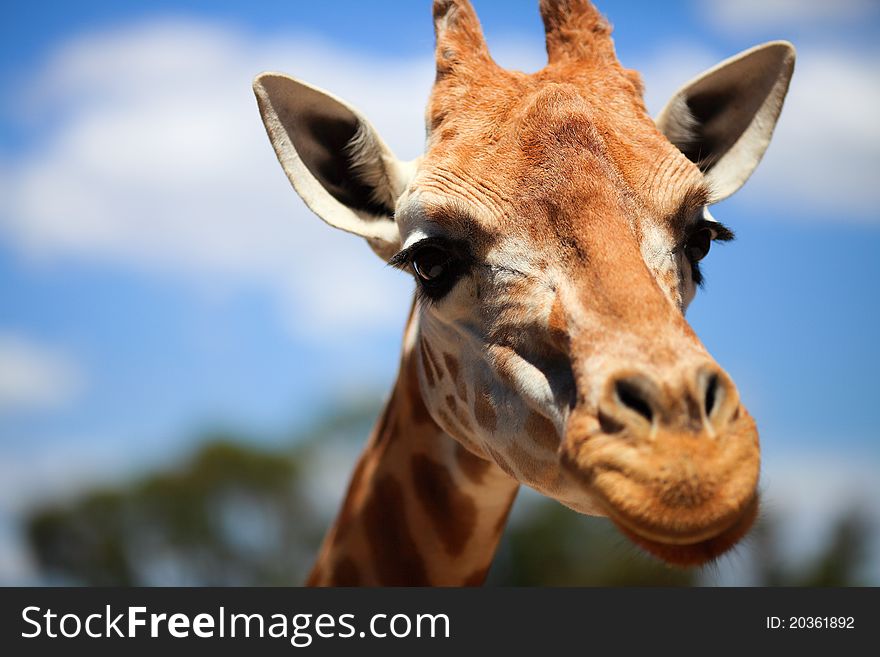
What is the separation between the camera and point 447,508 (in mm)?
5488

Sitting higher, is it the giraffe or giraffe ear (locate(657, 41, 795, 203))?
giraffe ear (locate(657, 41, 795, 203))

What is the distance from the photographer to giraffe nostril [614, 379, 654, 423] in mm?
3275

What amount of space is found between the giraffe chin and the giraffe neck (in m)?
1.92

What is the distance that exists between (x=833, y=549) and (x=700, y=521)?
32573 mm

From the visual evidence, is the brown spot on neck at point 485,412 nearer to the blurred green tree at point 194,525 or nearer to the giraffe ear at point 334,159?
the giraffe ear at point 334,159

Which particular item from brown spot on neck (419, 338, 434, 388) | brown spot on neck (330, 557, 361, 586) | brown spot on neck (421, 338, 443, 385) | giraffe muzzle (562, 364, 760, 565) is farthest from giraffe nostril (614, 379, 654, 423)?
brown spot on neck (330, 557, 361, 586)

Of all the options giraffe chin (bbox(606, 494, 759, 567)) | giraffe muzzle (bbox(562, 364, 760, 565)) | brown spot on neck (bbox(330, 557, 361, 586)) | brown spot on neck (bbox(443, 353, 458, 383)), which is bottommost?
brown spot on neck (bbox(330, 557, 361, 586))

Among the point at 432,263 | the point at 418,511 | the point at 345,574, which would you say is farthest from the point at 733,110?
the point at 345,574

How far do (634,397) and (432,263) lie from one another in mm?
1576

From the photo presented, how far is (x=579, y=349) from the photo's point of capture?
12.1 feet

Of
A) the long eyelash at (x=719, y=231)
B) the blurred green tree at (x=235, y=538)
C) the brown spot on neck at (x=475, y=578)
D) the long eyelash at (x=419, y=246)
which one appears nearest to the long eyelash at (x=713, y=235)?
the long eyelash at (x=719, y=231)

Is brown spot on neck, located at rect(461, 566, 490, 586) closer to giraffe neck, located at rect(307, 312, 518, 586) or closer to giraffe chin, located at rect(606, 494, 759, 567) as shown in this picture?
giraffe neck, located at rect(307, 312, 518, 586)

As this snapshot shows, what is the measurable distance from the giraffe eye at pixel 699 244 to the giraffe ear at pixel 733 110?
96cm

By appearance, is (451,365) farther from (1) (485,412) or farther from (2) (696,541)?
(2) (696,541)
